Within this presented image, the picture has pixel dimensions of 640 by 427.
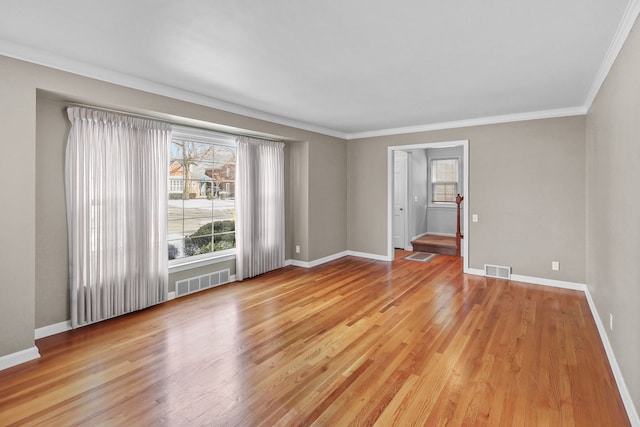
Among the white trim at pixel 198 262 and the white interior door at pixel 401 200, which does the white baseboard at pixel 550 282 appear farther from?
the white trim at pixel 198 262

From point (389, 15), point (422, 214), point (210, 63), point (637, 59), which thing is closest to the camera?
point (637, 59)

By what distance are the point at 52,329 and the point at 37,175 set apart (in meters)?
1.50

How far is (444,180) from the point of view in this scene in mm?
8945

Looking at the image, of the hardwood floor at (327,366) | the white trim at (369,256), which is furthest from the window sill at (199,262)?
the white trim at (369,256)

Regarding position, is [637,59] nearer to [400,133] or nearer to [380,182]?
[400,133]

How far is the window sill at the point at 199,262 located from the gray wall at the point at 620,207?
444 centimetres

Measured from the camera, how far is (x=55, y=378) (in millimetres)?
2422

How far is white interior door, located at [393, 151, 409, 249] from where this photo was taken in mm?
7715

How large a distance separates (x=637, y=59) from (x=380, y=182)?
4533 millimetres

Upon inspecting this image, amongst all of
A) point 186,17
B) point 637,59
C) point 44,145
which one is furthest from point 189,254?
point 637,59

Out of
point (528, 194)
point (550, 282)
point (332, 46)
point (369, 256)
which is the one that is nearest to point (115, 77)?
point (332, 46)

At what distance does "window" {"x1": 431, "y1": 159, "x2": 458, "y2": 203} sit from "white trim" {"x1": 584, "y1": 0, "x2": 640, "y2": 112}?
5.23m

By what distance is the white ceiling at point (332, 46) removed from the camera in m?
2.08

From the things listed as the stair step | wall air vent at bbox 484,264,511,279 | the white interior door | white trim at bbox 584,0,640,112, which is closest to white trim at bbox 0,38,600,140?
white trim at bbox 584,0,640,112
